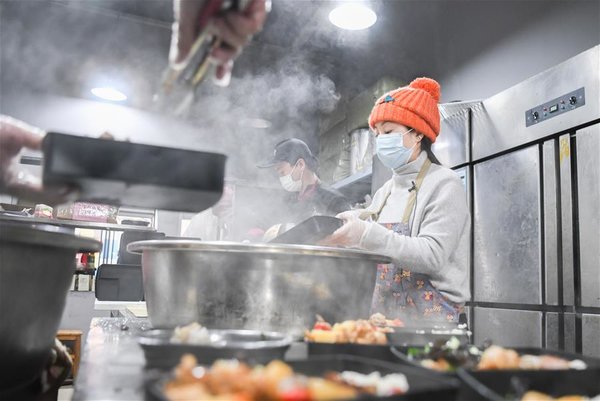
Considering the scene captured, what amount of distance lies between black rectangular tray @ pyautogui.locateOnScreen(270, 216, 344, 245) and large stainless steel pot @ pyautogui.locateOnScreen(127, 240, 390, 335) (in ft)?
0.68

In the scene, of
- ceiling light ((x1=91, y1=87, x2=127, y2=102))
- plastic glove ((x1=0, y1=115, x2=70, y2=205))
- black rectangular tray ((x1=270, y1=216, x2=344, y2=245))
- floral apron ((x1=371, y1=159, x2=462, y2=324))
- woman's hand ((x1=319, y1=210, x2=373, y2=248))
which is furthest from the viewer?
ceiling light ((x1=91, y1=87, x2=127, y2=102))

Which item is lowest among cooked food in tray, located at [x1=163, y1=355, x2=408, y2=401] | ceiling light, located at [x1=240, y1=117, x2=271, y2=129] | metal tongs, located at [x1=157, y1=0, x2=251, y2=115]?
cooked food in tray, located at [x1=163, y1=355, x2=408, y2=401]

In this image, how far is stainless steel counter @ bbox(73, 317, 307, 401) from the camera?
731mm

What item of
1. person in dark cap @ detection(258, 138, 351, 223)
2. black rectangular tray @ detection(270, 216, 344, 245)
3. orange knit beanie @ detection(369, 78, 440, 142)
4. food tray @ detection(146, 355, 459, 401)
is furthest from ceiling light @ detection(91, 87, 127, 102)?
food tray @ detection(146, 355, 459, 401)

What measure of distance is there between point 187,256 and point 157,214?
548 centimetres

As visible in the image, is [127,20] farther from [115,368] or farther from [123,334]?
[115,368]

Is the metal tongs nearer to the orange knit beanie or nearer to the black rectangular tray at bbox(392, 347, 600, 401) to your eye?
the black rectangular tray at bbox(392, 347, 600, 401)

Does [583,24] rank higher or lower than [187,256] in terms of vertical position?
higher

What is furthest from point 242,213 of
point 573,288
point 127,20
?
point 573,288

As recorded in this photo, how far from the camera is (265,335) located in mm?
970

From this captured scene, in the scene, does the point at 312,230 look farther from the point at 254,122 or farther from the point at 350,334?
the point at 254,122

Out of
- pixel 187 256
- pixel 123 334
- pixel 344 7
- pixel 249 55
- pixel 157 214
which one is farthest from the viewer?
pixel 157 214

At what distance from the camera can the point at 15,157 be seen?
1.09 meters

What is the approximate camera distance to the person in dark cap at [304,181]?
3.59 meters
